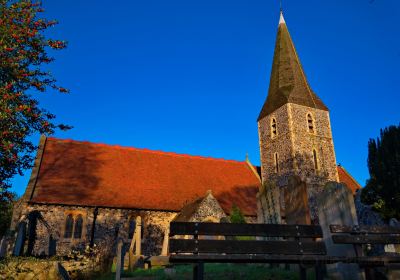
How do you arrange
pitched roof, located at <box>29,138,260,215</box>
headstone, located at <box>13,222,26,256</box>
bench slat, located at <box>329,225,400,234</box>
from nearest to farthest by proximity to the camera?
bench slat, located at <box>329,225,400,234</box> → headstone, located at <box>13,222,26,256</box> → pitched roof, located at <box>29,138,260,215</box>

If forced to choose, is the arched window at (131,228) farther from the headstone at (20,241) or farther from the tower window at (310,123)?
the tower window at (310,123)

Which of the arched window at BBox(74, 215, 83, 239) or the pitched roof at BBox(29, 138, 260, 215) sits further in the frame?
the pitched roof at BBox(29, 138, 260, 215)

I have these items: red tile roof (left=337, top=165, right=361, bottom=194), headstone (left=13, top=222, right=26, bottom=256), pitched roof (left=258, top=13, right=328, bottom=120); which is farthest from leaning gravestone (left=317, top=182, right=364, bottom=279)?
red tile roof (left=337, top=165, right=361, bottom=194)

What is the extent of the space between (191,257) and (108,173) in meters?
17.7

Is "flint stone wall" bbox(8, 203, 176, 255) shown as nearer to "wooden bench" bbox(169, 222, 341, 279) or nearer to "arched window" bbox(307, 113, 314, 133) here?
"arched window" bbox(307, 113, 314, 133)

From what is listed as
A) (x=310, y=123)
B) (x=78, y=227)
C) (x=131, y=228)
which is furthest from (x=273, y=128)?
(x=78, y=227)

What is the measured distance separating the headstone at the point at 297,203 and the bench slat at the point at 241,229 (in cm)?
108

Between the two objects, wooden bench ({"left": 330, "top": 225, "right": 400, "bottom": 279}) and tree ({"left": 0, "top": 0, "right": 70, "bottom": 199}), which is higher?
tree ({"left": 0, "top": 0, "right": 70, "bottom": 199})

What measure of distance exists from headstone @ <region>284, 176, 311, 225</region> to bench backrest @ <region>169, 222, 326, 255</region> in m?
1.19

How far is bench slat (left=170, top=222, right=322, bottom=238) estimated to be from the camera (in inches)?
197

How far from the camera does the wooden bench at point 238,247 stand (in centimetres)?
492

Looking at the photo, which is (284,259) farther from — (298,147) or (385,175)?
(298,147)

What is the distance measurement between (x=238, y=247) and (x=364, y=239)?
225 centimetres

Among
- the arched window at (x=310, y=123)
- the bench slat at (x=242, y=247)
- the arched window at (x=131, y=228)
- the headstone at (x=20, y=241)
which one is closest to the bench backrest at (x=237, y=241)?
the bench slat at (x=242, y=247)
